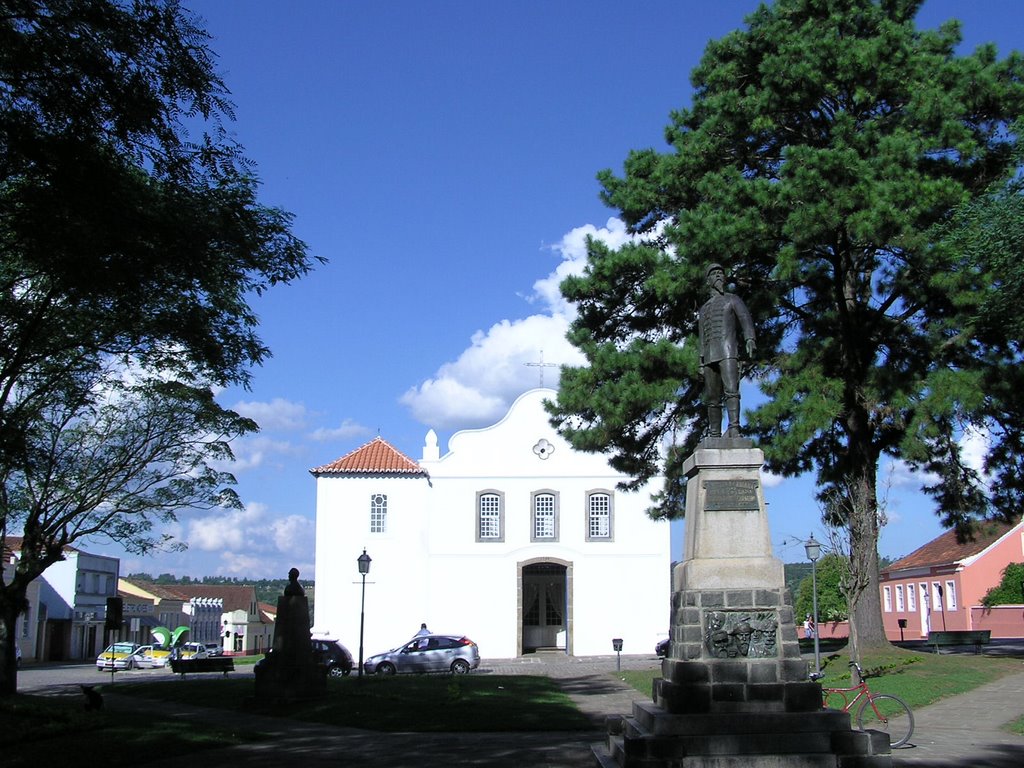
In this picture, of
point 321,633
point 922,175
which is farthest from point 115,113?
point 321,633

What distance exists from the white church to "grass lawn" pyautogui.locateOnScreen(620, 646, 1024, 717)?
42.5 ft

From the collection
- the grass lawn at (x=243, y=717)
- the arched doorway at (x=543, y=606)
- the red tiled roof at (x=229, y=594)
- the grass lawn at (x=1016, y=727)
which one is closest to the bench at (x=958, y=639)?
the grass lawn at (x=243, y=717)

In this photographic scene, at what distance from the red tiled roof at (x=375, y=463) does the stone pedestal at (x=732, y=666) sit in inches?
1083

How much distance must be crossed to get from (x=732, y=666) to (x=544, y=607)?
30.4m

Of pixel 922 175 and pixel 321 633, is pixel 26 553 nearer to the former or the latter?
pixel 321 633

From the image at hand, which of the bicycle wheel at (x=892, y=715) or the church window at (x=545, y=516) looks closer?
the bicycle wheel at (x=892, y=715)

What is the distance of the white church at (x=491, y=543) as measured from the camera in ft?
119

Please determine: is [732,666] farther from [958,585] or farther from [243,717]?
[958,585]

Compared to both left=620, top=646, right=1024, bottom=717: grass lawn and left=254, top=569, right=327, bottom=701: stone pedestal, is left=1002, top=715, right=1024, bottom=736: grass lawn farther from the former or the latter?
left=254, top=569, right=327, bottom=701: stone pedestal

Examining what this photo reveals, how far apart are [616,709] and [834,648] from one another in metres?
12.5

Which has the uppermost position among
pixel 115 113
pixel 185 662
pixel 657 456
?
pixel 115 113

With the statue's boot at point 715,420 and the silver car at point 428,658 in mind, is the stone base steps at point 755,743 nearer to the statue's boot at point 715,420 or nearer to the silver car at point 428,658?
the statue's boot at point 715,420

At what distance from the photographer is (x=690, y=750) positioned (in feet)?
29.2

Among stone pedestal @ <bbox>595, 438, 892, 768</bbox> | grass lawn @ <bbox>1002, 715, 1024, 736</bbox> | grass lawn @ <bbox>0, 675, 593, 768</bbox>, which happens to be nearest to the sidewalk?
grass lawn @ <bbox>1002, 715, 1024, 736</bbox>
